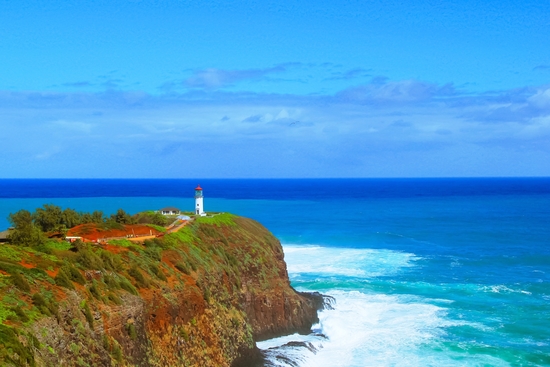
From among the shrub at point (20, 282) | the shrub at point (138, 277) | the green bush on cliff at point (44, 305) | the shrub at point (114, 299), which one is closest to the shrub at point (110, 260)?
the shrub at point (138, 277)

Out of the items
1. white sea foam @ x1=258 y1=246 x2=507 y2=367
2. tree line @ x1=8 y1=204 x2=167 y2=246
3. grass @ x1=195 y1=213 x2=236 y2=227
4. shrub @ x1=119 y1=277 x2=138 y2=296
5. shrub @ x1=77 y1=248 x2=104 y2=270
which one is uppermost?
tree line @ x1=8 y1=204 x2=167 y2=246

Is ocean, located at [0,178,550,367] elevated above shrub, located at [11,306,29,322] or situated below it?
below

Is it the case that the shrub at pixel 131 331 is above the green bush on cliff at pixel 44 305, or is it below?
below

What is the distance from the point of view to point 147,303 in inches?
1094

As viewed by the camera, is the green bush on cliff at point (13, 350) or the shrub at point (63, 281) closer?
the green bush on cliff at point (13, 350)

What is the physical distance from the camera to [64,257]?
1103 inches

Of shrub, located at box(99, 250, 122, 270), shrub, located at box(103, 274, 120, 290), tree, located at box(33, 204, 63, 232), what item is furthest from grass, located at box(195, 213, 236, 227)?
shrub, located at box(103, 274, 120, 290)

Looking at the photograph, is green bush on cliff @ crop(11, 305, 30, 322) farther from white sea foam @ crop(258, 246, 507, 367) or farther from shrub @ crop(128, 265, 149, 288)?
white sea foam @ crop(258, 246, 507, 367)

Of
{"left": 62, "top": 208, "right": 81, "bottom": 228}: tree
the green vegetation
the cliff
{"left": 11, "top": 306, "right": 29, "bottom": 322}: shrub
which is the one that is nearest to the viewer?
{"left": 11, "top": 306, "right": 29, "bottom": 322}: shrub

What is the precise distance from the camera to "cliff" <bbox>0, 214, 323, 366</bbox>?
21766 millimetres

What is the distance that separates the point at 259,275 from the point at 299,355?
8.28 metres

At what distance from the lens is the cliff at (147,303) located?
2177 cm

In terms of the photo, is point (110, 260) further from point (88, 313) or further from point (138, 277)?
point (88, 313)

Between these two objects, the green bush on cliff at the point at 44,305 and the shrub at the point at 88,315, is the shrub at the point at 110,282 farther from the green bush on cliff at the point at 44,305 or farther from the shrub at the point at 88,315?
the green bush on cliff at the point at 44,305
